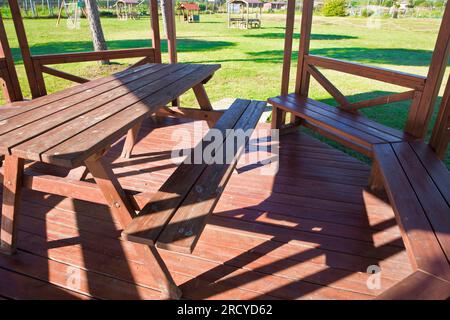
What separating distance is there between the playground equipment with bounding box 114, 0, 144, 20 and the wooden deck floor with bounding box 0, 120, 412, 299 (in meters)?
25.2

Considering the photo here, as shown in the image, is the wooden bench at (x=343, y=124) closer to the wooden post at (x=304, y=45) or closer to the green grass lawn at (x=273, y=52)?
the wooden post at (x=304, y=45)

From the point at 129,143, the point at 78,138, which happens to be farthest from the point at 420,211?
the point at 129,143

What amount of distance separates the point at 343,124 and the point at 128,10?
1063 inches

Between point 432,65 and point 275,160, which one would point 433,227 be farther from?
point 275,160

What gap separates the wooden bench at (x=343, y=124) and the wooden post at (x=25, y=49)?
2429 millimetres

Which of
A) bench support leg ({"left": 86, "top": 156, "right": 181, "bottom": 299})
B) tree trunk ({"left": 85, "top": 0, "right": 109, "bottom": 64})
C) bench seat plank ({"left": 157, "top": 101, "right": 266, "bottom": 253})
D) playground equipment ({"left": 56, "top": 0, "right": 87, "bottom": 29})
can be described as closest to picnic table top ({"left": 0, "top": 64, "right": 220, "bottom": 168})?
bench support leg ({"left": 86, "top": 156, "right": 181, "bottom": 299})

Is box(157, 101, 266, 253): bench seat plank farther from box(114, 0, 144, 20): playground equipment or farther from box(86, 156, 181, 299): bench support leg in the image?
box(114, 0, 144, 20): playground equipment

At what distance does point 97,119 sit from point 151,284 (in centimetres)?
92

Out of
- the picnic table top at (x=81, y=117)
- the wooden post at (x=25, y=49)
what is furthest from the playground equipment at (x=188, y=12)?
the picnic table top at (x=81, y=117)

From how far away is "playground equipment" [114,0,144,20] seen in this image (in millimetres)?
24203

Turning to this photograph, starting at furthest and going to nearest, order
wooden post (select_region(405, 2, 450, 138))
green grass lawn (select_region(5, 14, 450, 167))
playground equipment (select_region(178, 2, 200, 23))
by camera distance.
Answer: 1. playground equipment (select_region(178, 2, 200, 23))
2. green grass lawn (select_region(5, 14, 450, 167))
3. wooden post (select_region(405, 2, 450, 138))

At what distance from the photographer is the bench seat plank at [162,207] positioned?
1296 millimetres

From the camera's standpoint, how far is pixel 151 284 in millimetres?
1707
